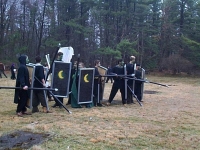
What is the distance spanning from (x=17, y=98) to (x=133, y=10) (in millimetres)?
31190

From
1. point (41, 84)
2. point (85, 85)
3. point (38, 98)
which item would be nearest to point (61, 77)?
point (85, 85)

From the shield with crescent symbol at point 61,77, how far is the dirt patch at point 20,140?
3.00 m

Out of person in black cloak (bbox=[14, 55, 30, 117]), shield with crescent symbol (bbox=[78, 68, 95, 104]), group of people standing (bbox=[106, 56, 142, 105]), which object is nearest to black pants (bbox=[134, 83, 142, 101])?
group of people standing (bbox=[106, 56, 142, 105])

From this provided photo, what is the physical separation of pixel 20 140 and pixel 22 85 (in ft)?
6.95

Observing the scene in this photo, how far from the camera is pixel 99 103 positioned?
962cm

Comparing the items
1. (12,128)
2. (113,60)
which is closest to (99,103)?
(12,128)

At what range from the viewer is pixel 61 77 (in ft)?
28.5

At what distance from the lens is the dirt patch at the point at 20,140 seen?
16.1ft

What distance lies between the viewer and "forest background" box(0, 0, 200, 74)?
3369cm

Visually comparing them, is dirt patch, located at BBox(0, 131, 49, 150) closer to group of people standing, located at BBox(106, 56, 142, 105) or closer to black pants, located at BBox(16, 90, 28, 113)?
black pants, located at BBox(16, 90, 28, 113)

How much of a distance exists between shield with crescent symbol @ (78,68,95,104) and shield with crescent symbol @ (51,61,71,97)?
1.48ft

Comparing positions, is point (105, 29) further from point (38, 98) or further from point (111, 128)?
point (111, 128)

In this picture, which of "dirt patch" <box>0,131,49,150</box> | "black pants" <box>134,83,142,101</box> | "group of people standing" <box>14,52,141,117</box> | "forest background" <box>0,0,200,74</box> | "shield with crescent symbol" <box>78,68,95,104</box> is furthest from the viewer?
"forest background" <box>0,0,200,74</box>

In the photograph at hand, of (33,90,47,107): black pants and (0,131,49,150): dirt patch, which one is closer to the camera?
(0,131,49,150): dirt patch
